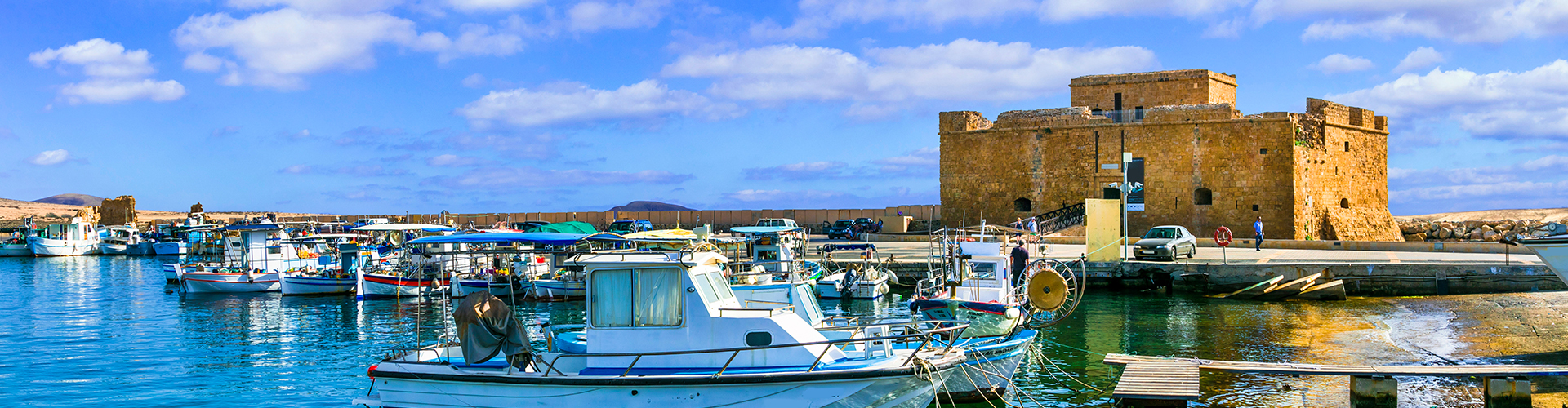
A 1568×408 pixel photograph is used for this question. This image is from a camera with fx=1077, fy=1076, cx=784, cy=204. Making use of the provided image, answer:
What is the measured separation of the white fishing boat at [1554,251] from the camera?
15.0 meters

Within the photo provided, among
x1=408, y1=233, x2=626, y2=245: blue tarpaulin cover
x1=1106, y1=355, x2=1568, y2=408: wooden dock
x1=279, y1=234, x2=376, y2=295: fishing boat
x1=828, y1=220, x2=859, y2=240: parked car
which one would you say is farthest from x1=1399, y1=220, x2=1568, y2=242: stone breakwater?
x1=279, y1=234, x2=376, y2=295: fishing boat

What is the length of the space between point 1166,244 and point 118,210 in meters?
78.8

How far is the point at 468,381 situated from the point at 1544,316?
A: 1834 cm

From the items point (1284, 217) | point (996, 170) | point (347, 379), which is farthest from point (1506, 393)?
point (996, 170)

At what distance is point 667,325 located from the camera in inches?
400

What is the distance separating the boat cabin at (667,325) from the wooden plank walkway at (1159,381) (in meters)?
3.09

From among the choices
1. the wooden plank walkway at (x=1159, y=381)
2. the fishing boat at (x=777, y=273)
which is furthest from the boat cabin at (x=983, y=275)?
the wooden plank walkway at (x=1159, y=381)

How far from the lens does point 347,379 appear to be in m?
14.7

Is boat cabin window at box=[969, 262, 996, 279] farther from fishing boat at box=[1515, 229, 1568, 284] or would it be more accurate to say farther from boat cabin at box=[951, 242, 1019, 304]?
fishing boat at box=[1515, 229, 1568, 284]

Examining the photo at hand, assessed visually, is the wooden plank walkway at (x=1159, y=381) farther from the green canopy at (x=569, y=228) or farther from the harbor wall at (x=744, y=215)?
the harbor wall at (x=744, y=215)

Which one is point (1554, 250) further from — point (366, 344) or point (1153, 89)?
point (1153, 89)

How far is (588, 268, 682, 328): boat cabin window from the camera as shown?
33.4 ft

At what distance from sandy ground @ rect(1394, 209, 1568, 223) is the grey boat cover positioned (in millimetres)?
56551

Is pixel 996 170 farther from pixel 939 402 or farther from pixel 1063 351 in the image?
pixel 939 402
